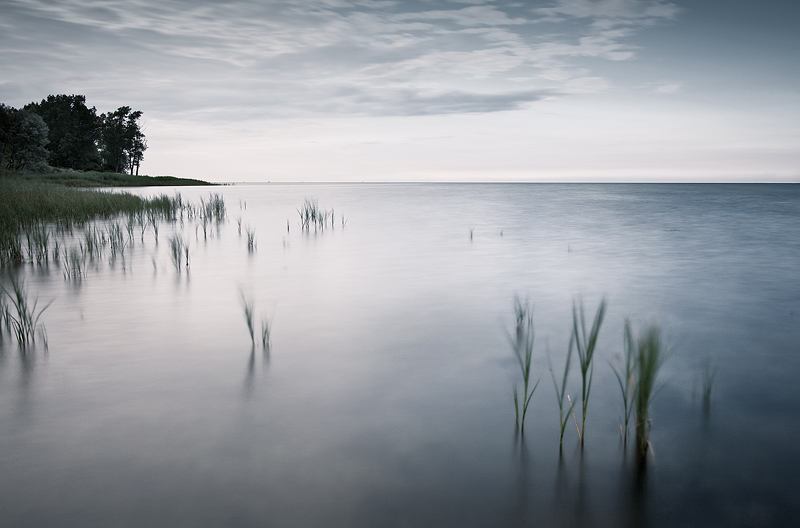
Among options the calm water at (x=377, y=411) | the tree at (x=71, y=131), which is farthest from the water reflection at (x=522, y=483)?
the tree at (x=71, y=131)

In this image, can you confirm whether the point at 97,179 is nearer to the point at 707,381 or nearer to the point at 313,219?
the point at 313,219

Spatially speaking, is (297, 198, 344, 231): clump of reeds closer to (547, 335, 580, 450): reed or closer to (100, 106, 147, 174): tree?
(547, 335, 580, 450): reed

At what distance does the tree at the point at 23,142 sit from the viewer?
53.2 metres

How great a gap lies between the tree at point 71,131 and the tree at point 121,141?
2.52 m

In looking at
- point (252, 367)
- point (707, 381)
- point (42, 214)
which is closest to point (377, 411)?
point (252, 367)

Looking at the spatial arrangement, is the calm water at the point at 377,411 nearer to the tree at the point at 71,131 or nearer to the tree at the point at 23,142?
the tree at the point at 23,142

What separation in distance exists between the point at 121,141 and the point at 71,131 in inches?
451

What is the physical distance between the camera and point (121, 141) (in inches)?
3469

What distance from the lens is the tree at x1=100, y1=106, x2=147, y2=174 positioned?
289 feet

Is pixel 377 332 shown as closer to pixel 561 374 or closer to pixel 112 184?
pixel 561 374

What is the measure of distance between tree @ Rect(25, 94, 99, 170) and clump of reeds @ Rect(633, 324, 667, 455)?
101 m

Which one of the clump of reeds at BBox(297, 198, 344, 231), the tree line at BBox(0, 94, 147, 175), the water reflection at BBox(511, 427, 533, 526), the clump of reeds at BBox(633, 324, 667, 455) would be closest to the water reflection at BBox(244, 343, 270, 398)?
the water reflection at BBox(511, 427, 533, 526)

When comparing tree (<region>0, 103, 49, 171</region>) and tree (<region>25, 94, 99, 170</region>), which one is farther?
tree (<region>25, 94, 99, 170</region>)

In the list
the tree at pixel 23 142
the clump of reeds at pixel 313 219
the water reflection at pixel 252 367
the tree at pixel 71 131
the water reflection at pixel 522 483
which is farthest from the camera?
the tree at pixel 71 131
